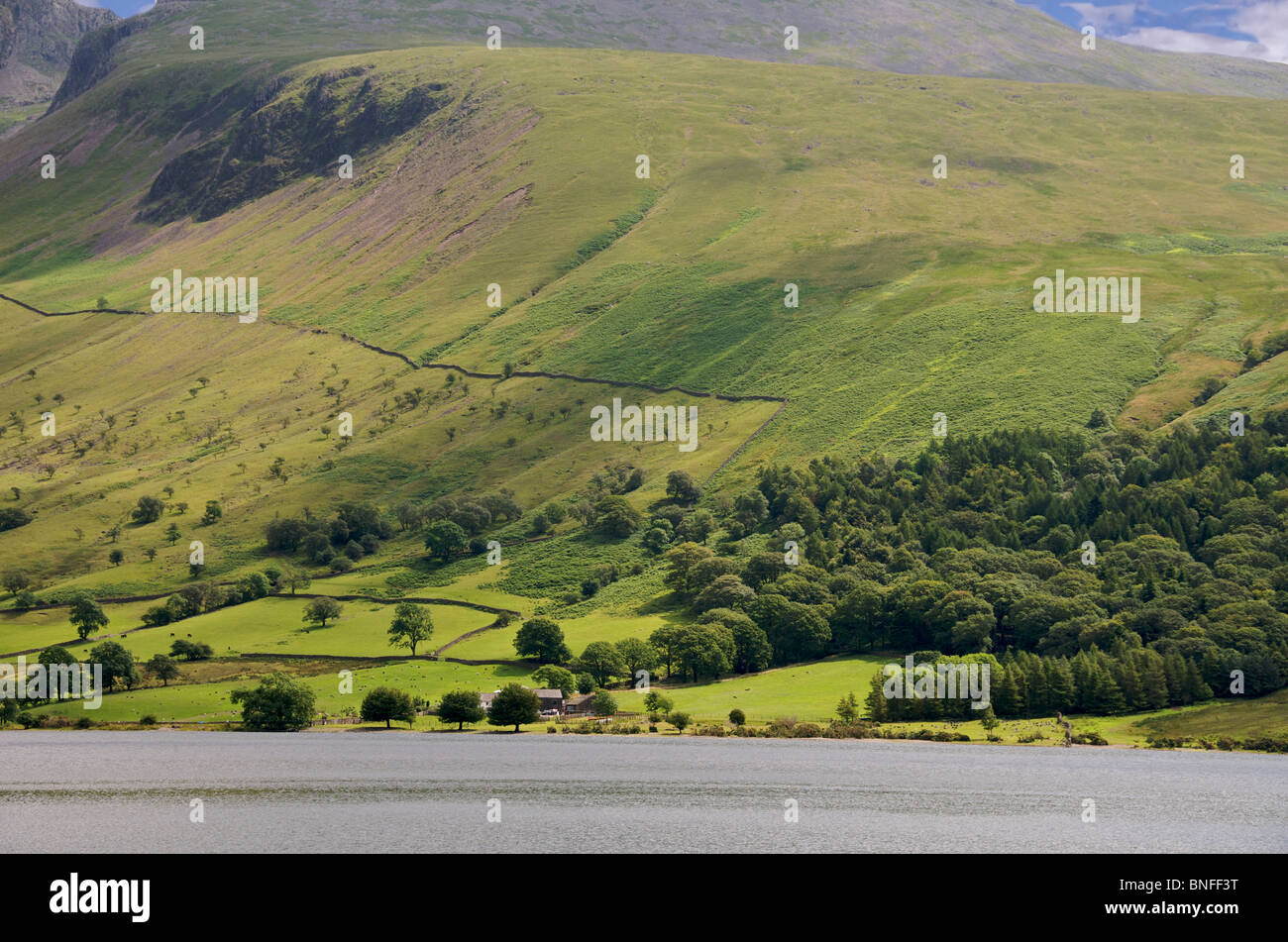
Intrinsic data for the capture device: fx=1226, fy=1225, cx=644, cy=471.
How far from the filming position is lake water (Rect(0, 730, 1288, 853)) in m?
85.7

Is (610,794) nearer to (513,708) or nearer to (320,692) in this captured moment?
(513,708)

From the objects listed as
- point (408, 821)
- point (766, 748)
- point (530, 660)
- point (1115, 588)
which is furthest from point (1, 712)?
point (1115, 588)

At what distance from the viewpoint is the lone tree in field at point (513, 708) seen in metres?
139

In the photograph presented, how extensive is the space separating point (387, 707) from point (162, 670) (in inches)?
1662

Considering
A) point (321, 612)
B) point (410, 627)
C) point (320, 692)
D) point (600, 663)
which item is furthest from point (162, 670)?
point (600, 663)

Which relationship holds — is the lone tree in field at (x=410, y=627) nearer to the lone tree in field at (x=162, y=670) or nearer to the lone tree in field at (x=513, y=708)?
the lone tree in field at (x=162, y=670)

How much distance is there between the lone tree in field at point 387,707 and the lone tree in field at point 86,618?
72.2 meters

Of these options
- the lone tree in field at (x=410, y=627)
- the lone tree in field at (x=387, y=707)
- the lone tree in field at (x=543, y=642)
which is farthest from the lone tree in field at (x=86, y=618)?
the lone tree in field at (x=387, y=707)

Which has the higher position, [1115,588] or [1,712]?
Result: [1115,588]

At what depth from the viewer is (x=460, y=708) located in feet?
451

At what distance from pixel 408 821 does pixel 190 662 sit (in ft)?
309
